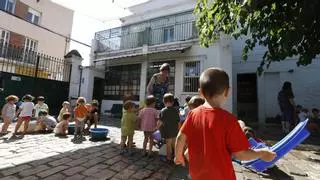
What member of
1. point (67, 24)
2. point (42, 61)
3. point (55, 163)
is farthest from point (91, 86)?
point (67, 24)

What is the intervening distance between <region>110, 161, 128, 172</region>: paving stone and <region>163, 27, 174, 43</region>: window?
10.7 m

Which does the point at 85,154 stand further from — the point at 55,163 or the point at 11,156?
the point at 11,156

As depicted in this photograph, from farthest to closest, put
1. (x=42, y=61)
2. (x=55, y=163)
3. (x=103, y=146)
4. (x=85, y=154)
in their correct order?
(x=42, y=61)
(x=103, y=146)
(x=85, y=154)
(x=55, y=163)

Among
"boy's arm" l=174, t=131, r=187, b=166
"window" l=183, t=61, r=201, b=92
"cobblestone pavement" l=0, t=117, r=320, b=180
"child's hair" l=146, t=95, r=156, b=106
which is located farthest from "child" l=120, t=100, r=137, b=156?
"window" l=183, t=61, r=201, b=92

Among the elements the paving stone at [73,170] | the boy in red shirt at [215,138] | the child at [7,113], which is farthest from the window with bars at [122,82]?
the boy in red shirt at [215,138]

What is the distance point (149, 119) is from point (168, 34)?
Result: 1020 cm

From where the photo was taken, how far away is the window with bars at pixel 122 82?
14788mm

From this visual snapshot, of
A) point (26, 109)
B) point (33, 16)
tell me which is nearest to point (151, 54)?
point (26, 109)

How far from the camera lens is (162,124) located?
4.49 meters

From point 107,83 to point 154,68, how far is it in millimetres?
4377

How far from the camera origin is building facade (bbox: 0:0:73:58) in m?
19.8

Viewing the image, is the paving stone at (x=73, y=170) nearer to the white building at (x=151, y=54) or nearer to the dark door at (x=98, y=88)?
the white building at (x=151, y=54)

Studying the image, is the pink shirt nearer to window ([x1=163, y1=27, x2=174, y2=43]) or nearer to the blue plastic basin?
the blue plastic basin

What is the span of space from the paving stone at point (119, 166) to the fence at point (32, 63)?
10677 mm
